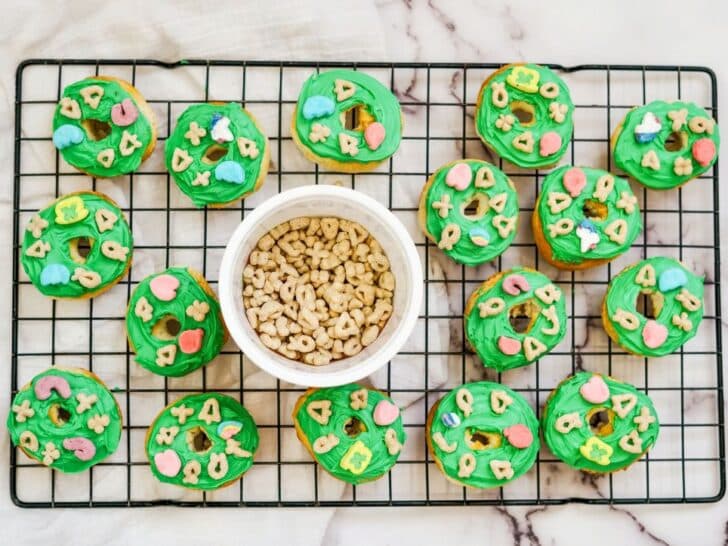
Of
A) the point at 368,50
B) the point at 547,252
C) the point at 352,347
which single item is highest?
the point at 368,50

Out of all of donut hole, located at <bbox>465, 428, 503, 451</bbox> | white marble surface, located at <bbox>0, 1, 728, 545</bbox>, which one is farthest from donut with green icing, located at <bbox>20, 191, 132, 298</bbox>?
donut hole, located at <bbox>465, 428, 503, 451</bbox>

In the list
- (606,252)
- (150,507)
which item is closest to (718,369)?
(606,252)

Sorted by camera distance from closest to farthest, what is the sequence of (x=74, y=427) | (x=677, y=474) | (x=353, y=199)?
(x=353, y=199)
(x=74, y=427)
(x=677, y=474)

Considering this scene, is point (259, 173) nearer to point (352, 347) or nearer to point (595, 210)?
point (352, 347)

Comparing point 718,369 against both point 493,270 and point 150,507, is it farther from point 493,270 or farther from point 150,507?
point 150,507

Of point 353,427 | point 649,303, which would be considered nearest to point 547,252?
point 649,303

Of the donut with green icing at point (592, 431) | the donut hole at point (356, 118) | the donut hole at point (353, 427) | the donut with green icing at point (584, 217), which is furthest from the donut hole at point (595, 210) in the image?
the donut hole at point (353, 427)
